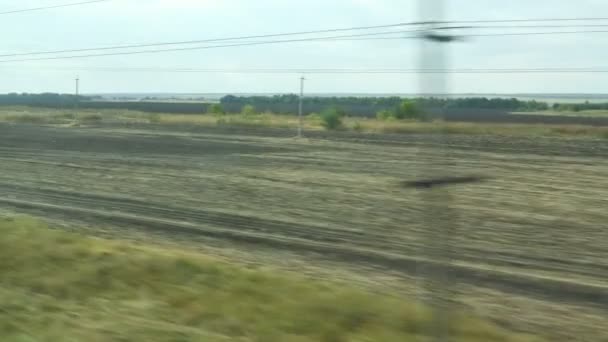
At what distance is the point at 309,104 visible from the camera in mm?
61625

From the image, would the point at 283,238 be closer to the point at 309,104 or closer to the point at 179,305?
the point at 179,305

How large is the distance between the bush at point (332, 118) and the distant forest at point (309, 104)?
0.38m

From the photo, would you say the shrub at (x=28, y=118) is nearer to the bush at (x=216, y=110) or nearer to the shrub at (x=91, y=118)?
the shrub at (x=91, y=118)

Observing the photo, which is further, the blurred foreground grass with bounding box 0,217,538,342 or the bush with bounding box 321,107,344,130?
Result: the bush with bounding box 321,107,344,130

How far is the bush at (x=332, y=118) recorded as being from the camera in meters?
54.0

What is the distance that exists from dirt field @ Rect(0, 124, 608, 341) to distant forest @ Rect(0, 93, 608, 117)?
2.51 ft

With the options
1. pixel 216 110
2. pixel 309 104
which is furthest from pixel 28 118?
pixel 309 104

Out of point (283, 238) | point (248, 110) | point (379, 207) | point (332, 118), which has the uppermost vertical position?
point (248, 110)

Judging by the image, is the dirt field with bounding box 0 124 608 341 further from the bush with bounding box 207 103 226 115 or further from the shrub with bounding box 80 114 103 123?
the bush with bounding box 207 103 226 115

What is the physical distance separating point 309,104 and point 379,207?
146 ft

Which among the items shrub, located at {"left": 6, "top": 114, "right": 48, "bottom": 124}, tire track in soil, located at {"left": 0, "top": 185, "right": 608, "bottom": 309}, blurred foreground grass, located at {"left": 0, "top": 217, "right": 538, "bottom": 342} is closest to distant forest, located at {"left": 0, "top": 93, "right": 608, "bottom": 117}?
shrub, located at {"left": 6, "top": 114, "right": 48, "bottom": 124}

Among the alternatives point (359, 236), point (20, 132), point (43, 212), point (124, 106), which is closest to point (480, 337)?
point (359, 236)

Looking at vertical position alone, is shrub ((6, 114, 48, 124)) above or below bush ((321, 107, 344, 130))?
below

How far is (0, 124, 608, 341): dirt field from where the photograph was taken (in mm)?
10164
